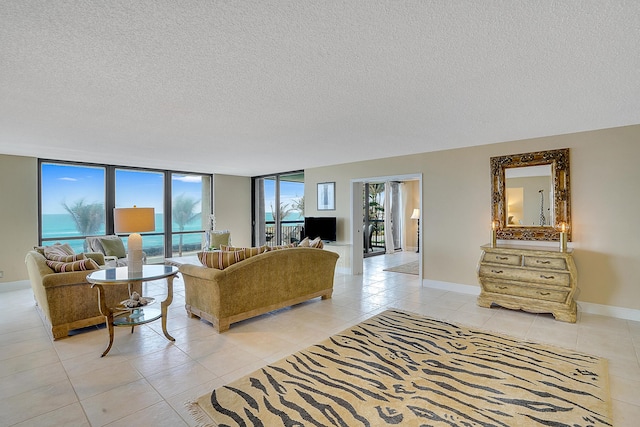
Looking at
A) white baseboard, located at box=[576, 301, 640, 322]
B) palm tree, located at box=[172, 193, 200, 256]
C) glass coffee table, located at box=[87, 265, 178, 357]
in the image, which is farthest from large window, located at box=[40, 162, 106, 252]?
white baseboard, located at box=[576, 301, 640, 322]

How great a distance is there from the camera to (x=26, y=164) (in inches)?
218

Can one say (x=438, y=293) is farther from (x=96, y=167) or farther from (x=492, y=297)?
(x=96, y=167)

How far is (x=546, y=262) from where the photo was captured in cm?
384

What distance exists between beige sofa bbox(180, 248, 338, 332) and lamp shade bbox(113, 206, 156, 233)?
75 cm

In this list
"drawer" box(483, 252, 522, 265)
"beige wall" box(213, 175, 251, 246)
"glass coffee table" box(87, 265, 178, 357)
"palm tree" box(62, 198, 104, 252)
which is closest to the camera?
"glass coffee table" box(87, 265, 178, 357)

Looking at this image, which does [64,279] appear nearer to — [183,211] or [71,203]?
[71,203]

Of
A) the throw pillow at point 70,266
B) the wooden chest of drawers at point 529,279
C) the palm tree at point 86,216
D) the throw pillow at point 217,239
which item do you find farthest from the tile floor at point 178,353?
the throw pillow at point 217,239

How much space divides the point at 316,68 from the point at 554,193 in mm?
3852

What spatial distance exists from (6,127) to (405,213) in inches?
352

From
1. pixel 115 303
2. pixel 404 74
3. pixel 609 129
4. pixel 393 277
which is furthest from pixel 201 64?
pixel 393 277

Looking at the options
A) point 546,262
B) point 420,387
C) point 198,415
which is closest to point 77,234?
point 198,415

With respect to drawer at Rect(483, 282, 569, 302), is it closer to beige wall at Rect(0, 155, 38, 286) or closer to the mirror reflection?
the mirror reflection

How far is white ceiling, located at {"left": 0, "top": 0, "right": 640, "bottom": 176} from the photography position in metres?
1.66

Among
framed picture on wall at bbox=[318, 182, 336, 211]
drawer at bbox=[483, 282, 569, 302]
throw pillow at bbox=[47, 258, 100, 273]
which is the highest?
framed picture on wall at bbox=[318, 182, 336, 211]
